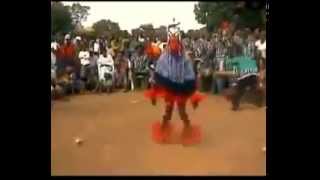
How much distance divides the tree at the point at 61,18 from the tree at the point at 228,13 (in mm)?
862

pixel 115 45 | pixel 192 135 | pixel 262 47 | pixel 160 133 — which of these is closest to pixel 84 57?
pixel 115 45

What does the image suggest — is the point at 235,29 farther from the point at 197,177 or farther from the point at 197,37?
the point at 197,177

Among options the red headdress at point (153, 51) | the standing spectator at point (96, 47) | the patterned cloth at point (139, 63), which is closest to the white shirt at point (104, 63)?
the standing spectator at point (96, 47)

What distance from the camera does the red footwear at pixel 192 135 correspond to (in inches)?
148

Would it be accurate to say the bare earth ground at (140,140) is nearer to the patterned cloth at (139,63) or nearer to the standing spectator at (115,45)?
the patterned cloth at (139,63)

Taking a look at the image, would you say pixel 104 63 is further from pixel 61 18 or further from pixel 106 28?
pixel 61 18

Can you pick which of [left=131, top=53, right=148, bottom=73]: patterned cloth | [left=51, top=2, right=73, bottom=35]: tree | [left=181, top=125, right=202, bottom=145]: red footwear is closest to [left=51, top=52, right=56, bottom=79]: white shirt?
[left=51, top=2, right=73, bottom=35]: tree

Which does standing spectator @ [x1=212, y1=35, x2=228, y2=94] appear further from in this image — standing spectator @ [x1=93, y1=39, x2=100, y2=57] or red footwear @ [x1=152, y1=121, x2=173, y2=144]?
standing spectator @ [x1=93, y1=39, x2=100, y2=57]

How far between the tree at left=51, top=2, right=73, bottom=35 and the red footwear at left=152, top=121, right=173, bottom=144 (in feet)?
2.89

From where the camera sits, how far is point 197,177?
3689 mm

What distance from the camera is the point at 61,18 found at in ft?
12.1

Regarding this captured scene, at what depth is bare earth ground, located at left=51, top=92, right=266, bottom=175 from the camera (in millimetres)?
3709
